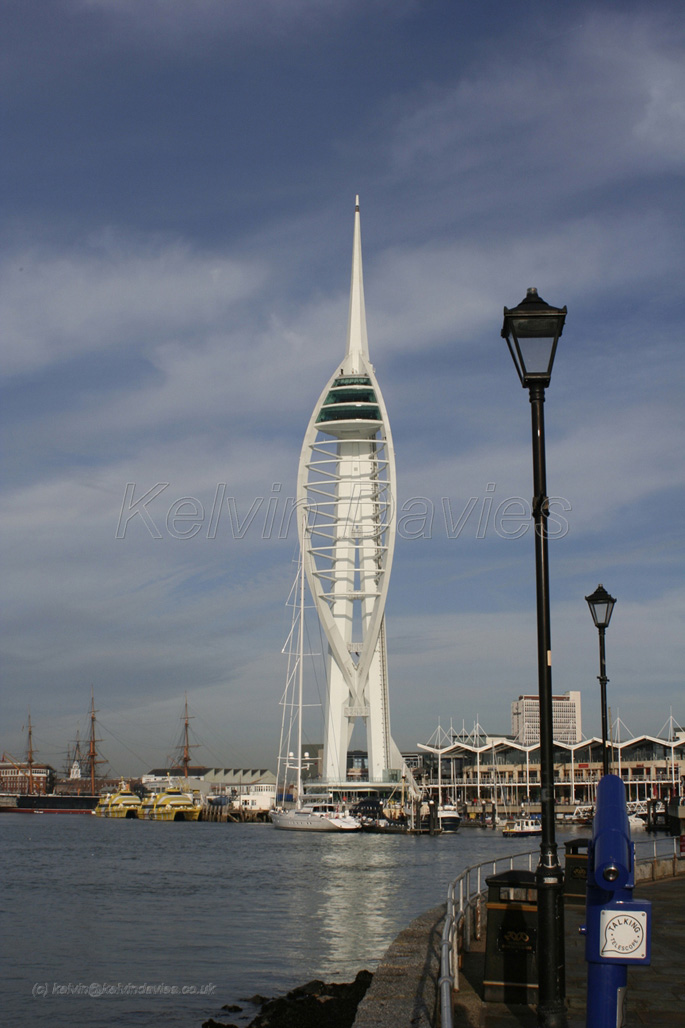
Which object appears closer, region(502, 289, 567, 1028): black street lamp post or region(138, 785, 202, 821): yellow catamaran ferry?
region(502, 289, 567, 1028): black street lamp post

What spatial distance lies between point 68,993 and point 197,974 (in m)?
2.23

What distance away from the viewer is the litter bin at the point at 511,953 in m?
7.64

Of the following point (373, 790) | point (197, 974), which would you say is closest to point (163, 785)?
point (373, 790)

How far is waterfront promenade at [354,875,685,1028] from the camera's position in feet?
23.5

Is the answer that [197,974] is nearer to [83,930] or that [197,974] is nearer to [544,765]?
[83,930]

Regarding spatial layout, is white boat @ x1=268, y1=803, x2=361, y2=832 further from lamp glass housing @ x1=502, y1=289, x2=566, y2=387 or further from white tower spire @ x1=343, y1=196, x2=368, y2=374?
lamp glass housing @ x1=502, y1=289, x2=566, y2=387

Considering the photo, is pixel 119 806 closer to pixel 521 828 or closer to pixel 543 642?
pixel 521 828

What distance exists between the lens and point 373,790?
9438 cm

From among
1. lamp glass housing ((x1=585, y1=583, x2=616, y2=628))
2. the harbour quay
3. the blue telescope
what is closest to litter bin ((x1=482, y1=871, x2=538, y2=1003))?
the harbour quay

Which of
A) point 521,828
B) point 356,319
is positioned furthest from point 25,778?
point 521,828

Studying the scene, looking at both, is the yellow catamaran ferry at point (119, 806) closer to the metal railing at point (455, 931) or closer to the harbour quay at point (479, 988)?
the metal railing at point (455, 931)

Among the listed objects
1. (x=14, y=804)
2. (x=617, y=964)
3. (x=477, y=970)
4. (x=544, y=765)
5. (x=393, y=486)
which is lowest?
(x=14, y=804)

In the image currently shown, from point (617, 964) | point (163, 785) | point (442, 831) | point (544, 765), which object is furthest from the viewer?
point (163, 785)

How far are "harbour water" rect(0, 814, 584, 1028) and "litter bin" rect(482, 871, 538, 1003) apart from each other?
7688 millimetres
